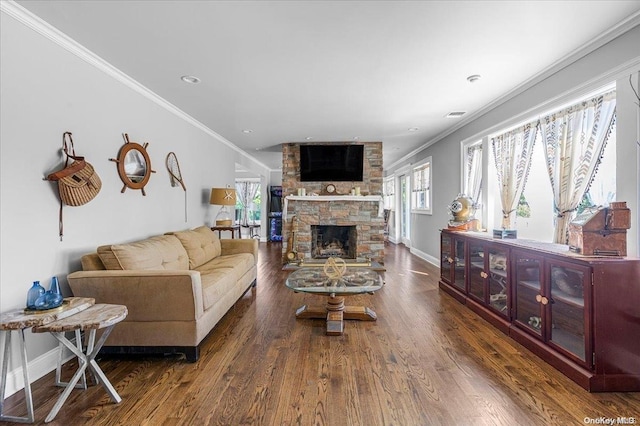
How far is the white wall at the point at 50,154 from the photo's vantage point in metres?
1.89

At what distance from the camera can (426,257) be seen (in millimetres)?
6215

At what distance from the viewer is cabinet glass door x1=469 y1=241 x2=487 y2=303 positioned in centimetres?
317

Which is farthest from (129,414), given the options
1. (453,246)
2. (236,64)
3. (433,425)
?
(453,246)

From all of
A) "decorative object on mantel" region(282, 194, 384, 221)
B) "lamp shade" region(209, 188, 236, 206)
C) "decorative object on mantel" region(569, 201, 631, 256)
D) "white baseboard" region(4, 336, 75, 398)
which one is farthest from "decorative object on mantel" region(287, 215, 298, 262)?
"decorative object on mantel" region(569, 201, 631, 256)

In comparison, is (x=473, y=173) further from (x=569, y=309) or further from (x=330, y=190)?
(x=569, y=309)

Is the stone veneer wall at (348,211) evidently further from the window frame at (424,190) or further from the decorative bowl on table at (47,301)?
the decorative bowl on table at (47,301)

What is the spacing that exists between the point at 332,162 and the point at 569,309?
14.2ft

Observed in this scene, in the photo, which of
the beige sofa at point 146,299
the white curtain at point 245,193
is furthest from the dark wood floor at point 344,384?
the white curtain at point 245,193

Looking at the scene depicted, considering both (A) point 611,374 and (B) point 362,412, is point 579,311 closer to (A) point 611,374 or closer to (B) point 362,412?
(A) point 611,374

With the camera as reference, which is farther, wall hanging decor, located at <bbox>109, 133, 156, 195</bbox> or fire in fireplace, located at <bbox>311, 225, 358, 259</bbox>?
fire in fireplace, located at <bbox>311, 225, 358, 259</bbox>

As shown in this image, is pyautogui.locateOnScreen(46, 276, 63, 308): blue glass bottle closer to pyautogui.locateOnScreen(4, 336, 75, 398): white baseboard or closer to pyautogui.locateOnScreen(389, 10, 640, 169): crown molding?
pyautogui.locateOnScreen(4, 336, 75, 398): white baseboard

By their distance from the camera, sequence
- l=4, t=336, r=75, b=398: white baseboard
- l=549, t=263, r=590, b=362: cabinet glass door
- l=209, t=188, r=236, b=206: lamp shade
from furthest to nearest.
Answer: l=209, t=188, r=236, b=206: lamp shade → l=549, t=263, r=590, b=362: cabinet glass door → l=4, t=336, r=75, b=398: white baseboard
